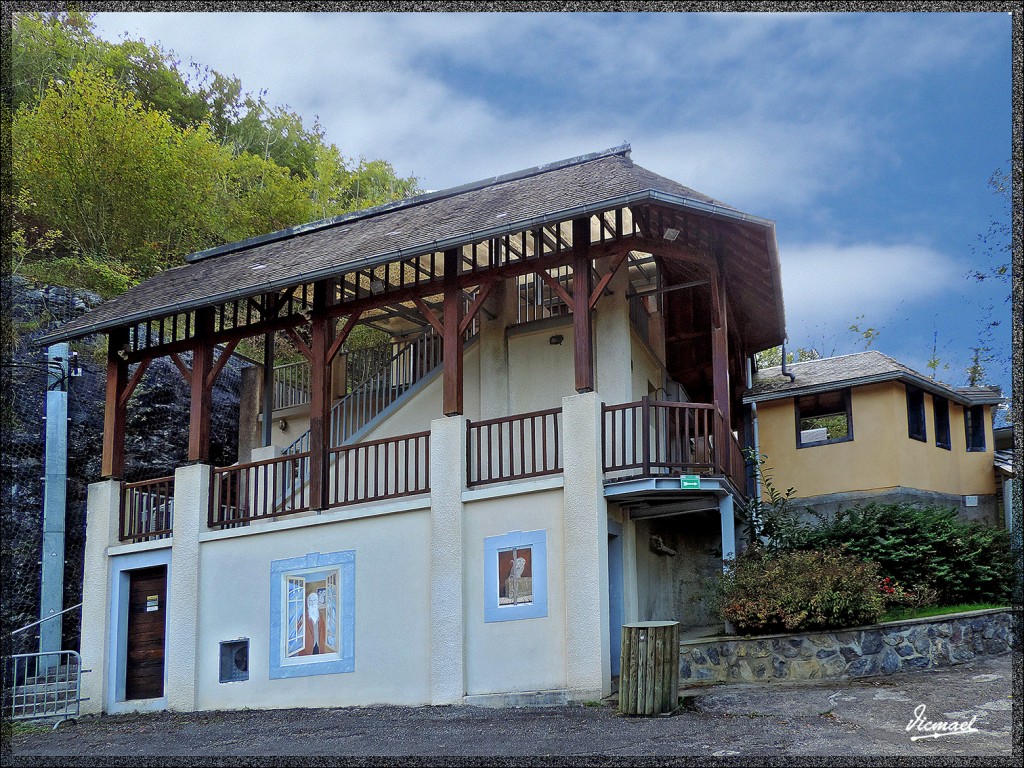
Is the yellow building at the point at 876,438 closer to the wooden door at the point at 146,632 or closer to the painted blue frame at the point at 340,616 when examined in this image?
the painted blue frame at the point at 340,616

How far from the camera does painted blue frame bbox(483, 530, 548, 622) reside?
14.3m

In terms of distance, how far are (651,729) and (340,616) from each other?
5.59 meters

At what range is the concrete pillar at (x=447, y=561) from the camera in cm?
1449

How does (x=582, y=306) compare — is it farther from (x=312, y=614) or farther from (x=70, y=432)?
(x=70, y=432)

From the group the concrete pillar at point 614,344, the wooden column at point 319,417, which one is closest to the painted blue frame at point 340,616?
the wooden column at point 319,417

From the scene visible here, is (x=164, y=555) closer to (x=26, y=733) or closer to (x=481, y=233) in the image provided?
(x=26, y=733)

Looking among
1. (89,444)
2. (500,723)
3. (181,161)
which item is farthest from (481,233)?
(181,161)

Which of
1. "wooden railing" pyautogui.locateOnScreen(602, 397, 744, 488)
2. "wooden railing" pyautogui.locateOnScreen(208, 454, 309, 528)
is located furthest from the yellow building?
"wooden railing" pyautogui.locateOnScreen(208, 454, 309, 528)

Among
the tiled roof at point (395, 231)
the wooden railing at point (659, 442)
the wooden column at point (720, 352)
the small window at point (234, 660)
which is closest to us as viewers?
the wooden railing at point (659, 442)

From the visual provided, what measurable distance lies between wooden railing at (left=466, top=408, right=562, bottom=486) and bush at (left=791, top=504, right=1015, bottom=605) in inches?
163

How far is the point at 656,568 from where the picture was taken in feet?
57.8

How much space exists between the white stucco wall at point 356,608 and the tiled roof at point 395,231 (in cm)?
349

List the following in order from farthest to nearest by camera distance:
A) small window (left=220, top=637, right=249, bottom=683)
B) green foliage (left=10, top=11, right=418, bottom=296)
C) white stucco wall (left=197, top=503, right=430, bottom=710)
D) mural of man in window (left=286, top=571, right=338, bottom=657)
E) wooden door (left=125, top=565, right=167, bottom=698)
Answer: green foliage (left=10, top=11, right=418, bottom=296), wooden door (left=125, top=565, right=167, bottom=698), small window (left=220, top=637, right=249, bottom=683), mural of man in window (left=286, top=571, right=338, bottom=657), white stucco wall (left=197, top=503, right=430, bottom=710)

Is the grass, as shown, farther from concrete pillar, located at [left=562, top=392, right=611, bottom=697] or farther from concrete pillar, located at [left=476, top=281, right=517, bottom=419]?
concrete pillar, located at [left=476, top=281, right=517, bottom=419]
